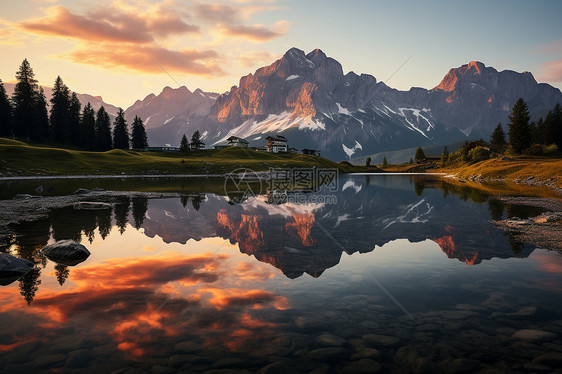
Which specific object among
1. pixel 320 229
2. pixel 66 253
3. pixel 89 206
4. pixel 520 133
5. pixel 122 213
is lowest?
pixel 320 229

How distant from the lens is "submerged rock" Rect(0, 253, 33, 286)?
45.9 ft

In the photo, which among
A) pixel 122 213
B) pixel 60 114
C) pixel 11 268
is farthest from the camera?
pixel 60 114

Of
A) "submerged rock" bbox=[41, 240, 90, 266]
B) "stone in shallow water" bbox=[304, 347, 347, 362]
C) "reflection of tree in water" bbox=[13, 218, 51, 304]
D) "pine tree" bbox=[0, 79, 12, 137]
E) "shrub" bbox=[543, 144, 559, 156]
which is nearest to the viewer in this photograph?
"stone in shallow water" bbox=[304, 347, 347, 362]

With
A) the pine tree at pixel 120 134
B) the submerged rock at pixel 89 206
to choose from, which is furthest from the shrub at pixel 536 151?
the pine tree at pixel 120 134

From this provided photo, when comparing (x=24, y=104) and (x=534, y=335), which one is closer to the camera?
(x=534, y=335)

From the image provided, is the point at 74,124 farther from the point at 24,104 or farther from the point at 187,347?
the point at 187,347

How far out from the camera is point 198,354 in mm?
8320

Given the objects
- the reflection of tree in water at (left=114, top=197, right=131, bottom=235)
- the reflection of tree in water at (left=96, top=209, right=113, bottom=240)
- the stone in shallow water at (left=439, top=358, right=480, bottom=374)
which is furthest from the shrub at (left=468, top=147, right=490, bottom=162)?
the stone in shallow water at (left=439, top=358, right=480, bottom=374)

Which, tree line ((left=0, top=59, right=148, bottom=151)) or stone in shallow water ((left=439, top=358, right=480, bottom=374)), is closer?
stone in shallow water ((left=439, top=358, right=480, bottom=374))

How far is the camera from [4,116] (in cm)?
12062

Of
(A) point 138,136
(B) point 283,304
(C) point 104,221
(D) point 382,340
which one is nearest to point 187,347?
(B) point 283,304

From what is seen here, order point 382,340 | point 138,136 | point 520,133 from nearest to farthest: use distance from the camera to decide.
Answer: point 382,340
point 520,133
point 138,136

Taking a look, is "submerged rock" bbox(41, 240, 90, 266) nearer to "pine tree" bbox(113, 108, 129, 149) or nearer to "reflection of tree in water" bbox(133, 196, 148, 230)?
"reflection of tree in water" bbox(133, 196, 148, 230)

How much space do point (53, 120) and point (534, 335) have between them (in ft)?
544
